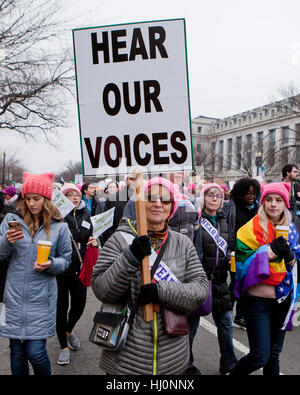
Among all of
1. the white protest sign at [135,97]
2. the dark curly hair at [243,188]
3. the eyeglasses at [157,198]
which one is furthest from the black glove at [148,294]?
the dark curly hair at [243,188]

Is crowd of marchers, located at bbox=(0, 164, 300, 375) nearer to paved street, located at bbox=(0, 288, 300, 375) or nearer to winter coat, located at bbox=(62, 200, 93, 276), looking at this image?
winter coat, located at bbox=(62, 200, 93, 276)

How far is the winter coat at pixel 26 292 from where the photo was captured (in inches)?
110

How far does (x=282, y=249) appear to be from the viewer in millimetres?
2857

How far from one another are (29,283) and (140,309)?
106 centimetres

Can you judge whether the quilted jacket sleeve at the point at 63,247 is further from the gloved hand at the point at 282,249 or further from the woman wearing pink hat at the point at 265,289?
the gloved hand at the point at 282,249

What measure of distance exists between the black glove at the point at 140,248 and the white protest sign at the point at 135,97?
70cm

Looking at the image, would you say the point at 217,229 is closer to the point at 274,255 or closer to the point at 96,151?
the point at 274,255

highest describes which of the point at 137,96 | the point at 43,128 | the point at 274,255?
the point at 43,128

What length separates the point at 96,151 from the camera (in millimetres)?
2723

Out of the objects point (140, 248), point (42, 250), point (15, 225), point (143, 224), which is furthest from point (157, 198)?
point (15, 225)

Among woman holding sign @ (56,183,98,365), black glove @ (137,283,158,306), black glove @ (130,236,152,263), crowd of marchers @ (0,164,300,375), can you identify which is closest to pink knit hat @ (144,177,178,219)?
crowd of marchers @ (0,164,300,375)

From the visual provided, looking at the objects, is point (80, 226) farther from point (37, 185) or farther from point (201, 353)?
point (201, 353)

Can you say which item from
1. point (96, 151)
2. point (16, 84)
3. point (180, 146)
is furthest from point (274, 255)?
point (16, 84)
